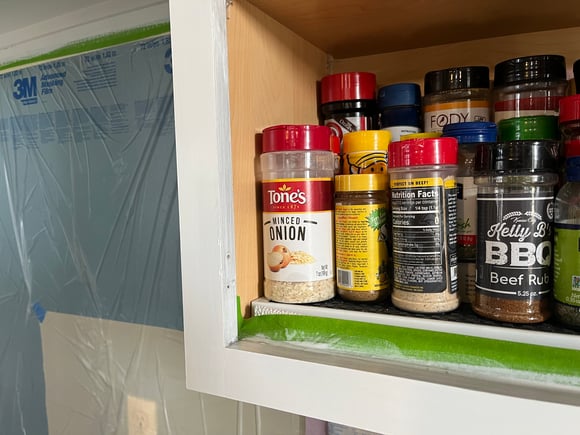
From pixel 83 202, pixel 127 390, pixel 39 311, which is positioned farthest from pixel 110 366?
pixel 83 202

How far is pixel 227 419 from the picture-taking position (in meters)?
0.80

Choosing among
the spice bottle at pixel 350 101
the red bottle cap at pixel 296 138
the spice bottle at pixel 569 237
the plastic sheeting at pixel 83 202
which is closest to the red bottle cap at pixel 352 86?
the spice bottle at pixel 350 101

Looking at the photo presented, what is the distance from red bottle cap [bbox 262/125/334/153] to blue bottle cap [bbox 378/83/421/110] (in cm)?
12

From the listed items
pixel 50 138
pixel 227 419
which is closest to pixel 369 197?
pixel 227 419

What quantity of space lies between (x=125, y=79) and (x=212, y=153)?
540 millimetres

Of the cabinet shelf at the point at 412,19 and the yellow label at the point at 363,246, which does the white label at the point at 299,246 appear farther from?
the cabinet shelf at the point at 412,19

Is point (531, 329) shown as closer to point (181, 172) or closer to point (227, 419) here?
point (181, 172)

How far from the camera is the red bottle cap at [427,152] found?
426 millimetres

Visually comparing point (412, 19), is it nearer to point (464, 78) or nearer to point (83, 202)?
point (464, 78)

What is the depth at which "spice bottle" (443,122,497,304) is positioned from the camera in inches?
18.5

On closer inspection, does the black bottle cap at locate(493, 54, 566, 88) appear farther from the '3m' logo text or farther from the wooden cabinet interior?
the '3m' logo text

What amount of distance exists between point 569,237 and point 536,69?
20 centimetres

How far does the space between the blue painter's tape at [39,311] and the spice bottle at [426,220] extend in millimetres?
843

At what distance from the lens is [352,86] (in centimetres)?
56
